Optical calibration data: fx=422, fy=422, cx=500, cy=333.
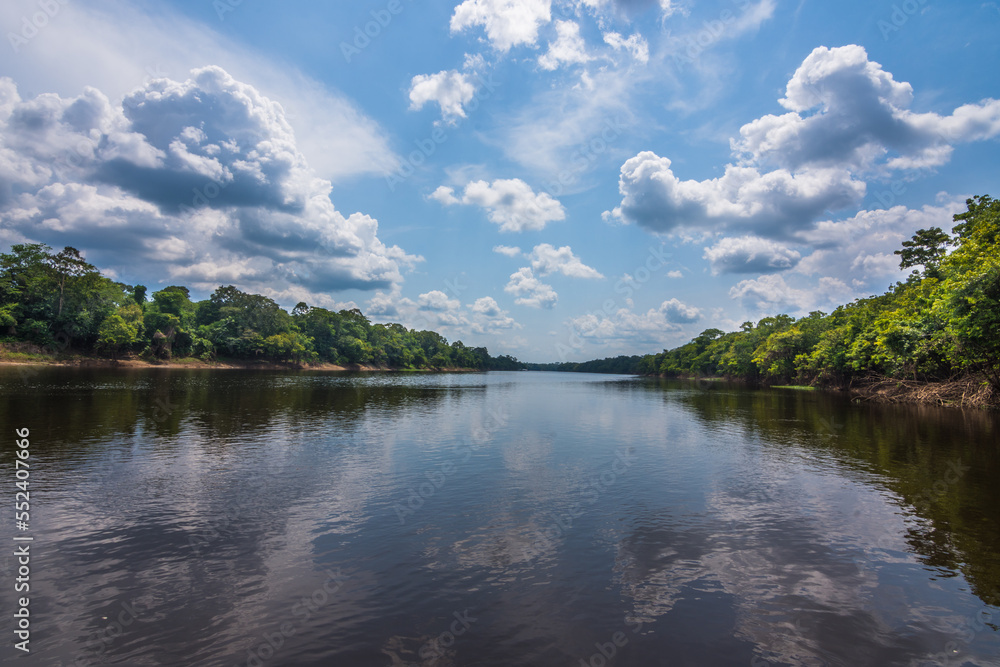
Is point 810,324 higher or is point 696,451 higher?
point 810,324

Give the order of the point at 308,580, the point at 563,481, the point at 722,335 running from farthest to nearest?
the point at 722,335, the point at 563,481, the point at 308,580

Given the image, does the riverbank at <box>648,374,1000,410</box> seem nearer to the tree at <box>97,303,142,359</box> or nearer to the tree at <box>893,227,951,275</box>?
the tree at <box>893,227,951,275</box>

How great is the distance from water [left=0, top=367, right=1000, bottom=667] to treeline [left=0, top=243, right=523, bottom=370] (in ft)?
291

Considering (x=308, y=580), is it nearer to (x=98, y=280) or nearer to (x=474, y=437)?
(x=474, y=437)

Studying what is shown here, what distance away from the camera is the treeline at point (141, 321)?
8538cm

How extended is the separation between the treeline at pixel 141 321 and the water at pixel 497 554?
3494 inches

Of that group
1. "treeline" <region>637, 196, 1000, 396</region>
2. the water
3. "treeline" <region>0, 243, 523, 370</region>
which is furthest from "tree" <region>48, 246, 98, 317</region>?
"treeline" <region>637, 196, 1000, 396</region>

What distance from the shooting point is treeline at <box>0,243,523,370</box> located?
85375 mm

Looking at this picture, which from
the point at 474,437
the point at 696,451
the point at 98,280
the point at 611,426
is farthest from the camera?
the point at 98,280

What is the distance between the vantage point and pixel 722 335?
609ft

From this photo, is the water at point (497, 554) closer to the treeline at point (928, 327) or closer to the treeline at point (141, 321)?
the treeline at point (928, 327)

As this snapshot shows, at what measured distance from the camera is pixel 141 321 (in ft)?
339

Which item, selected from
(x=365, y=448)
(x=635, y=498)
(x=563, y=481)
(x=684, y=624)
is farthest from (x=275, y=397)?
(x=684, y=624)

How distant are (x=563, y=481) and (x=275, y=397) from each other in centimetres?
4107
